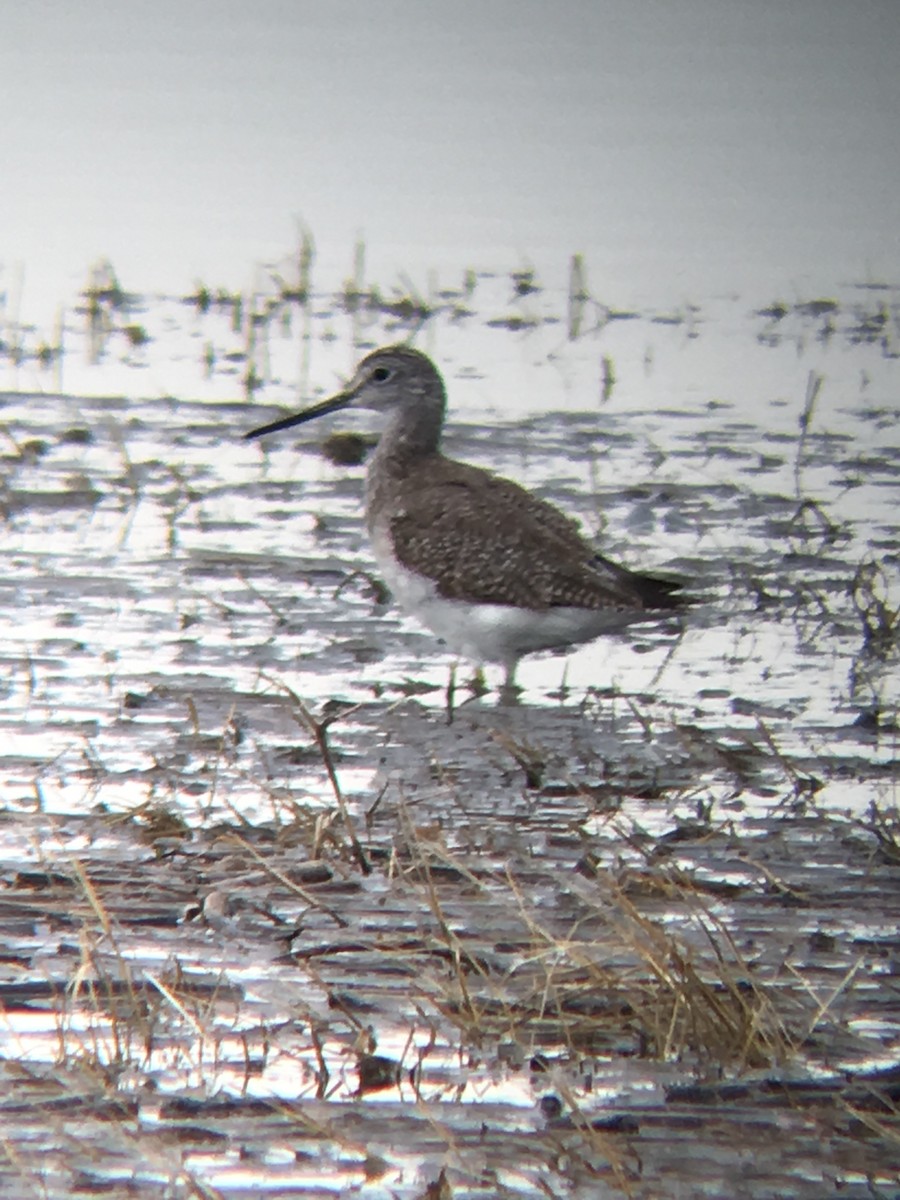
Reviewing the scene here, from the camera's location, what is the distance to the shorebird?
702 centimetres

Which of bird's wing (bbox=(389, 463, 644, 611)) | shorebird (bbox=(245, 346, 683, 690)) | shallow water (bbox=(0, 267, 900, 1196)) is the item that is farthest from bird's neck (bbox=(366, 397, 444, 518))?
shallow water (bbox=(0, 267, 900, 1196))

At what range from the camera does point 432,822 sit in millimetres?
5441

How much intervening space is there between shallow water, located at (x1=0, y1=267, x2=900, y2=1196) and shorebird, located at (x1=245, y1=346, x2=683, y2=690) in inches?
6.8

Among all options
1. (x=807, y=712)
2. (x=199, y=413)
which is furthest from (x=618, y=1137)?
(x=199, y=413)

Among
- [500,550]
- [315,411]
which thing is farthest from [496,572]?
[315,411]

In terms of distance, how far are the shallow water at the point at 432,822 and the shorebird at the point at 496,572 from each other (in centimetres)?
17

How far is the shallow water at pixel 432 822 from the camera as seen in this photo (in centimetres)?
373

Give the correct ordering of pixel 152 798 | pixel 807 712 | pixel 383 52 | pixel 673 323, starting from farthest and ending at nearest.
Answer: pixel 383 52
pixel 673 323
pixel 807 712
pixel 152 798

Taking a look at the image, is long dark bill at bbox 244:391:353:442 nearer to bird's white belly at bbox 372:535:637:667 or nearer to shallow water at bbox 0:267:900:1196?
shallow water at bbox 0:267:900:1196

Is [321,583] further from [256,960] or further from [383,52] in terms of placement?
[383,52]

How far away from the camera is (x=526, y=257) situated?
48.3 feet

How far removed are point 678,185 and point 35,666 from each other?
10981 mm

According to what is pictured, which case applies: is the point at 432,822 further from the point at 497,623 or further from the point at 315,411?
the point at 315,411

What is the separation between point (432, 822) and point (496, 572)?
5.80ft
